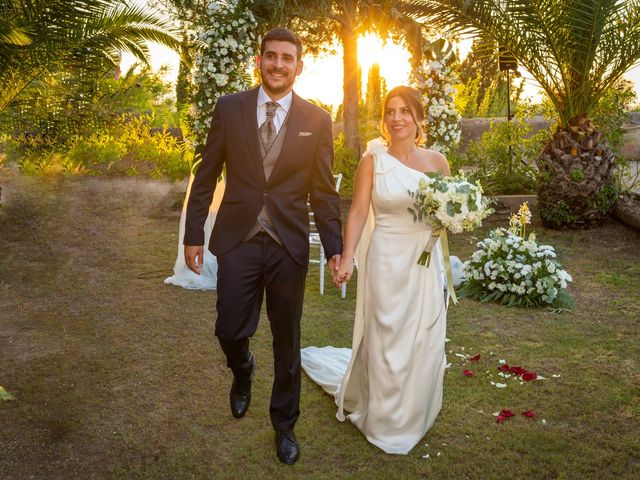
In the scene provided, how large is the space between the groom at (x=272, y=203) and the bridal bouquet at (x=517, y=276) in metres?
4.01

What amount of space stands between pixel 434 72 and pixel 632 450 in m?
7.35

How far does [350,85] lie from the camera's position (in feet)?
49.3

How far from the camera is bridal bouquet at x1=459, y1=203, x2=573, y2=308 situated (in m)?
7.22

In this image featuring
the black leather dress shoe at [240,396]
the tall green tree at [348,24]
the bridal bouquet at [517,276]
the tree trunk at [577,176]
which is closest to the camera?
the black leather dress shoe at [240,396]

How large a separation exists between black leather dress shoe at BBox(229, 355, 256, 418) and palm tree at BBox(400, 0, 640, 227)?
7.90 meters

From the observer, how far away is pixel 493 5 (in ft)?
33.9

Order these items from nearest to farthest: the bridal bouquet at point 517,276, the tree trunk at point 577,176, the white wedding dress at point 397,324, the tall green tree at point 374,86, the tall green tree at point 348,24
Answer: the white wedding dress at point 397,324 → the bridal bouquet at point 517,276 → the tree trunk at point 577,176 → the tall green tree at point 348,24 → the tall green tree at point 374,86

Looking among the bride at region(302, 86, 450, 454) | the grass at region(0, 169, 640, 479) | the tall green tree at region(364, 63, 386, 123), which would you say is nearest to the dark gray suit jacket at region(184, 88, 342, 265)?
the bride at region(302, 86, 450, 454)

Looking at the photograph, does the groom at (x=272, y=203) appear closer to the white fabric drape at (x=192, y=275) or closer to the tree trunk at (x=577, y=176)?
the white fabric drape at (x=192, y=275)

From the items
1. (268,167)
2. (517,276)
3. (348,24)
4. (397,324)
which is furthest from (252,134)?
(348,24)

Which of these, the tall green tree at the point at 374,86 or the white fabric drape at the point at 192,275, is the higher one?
the tall green tree at the point at 374,86

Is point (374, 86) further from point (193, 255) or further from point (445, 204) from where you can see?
point (193, 255)

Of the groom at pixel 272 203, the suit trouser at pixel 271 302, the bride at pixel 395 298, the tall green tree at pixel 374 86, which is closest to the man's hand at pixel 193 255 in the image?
the groom at pixel 272 203

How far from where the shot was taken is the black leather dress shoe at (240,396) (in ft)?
14.3
